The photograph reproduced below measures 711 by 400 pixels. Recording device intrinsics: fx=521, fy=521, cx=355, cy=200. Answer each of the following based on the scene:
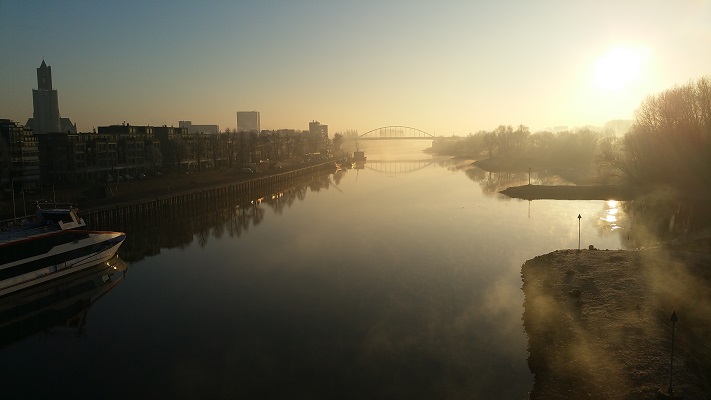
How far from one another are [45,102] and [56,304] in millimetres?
119761

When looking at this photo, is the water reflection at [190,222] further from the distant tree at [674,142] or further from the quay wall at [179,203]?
the distant tree at [674,142]

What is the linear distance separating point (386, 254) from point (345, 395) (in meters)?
14.6

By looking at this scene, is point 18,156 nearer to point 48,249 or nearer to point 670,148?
point 48,249

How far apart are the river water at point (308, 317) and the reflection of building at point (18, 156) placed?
1327 cm

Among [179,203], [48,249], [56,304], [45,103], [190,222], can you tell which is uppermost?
[45,103]

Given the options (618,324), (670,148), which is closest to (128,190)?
(618,324)

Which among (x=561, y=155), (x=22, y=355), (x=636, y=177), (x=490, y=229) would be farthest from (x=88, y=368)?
(x=561, y=155)

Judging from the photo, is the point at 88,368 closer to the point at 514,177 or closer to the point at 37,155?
the point at 37,155

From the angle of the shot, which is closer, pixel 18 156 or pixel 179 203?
pixel 18 156

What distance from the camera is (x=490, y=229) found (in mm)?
32781

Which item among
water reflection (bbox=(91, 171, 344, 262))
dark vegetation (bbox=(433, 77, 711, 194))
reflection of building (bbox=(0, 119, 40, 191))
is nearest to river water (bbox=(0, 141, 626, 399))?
water reflection (bbox=(91, 171, 344, 262))

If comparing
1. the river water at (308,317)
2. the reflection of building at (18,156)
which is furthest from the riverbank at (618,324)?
the reflection of building at (18,156)

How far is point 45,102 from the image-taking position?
395ft

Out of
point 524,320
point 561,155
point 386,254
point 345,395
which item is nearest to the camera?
point 345,395
